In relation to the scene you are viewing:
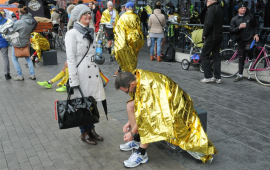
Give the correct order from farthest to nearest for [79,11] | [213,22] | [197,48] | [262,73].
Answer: [197,48] < [262,73] < [213,22] < [79,11]

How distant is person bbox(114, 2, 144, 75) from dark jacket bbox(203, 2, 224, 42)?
5.33 ft

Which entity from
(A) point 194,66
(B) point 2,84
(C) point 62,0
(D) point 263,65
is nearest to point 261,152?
(D) point 263,65

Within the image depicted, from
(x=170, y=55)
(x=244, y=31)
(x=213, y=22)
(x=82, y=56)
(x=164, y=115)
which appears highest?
(x=213, y=22)

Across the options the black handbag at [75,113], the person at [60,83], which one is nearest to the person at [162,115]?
the black handbag at [75,113]

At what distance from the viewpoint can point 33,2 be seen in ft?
50.0

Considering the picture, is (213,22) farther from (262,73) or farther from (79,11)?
(79,11)

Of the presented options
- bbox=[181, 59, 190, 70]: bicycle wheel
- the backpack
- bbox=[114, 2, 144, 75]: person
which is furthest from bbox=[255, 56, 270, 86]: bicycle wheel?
the backpack

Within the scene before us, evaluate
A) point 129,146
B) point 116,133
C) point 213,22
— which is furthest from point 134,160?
point 213,22

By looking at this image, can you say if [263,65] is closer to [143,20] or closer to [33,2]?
[143,20]

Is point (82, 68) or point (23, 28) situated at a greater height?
point (23, 28)

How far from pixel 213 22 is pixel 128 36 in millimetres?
2024

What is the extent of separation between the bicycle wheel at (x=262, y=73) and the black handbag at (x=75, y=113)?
471 cm

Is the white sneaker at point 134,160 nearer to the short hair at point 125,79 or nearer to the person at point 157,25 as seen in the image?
the short hair at point 125,79

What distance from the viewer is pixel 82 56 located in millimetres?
4016
